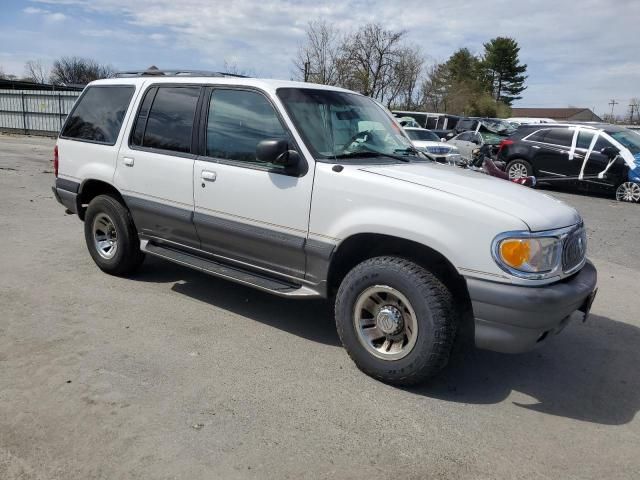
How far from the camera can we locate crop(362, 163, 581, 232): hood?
3385 millimetres

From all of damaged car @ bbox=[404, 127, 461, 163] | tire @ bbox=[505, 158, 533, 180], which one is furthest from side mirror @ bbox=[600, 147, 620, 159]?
damaged car @ bbox=[404, 127, 461, 163]

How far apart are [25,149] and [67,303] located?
17142 millimetres

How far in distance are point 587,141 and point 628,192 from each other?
1.52 metres

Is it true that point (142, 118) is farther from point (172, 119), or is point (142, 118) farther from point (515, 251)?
point (515, 251)

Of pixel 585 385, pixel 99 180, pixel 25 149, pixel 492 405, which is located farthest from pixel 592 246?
pixel 25 149

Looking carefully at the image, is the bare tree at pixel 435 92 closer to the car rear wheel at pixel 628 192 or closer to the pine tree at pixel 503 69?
the pine tree at pixel 503 69

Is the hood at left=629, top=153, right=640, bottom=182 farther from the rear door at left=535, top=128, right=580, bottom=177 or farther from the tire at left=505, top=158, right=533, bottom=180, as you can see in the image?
the tire at left=505, top=158, right=533, bottom=180

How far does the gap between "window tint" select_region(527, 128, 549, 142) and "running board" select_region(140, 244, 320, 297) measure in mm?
11736

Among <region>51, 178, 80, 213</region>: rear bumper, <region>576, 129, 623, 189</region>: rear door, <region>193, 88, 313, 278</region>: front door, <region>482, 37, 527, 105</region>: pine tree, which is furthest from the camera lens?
<region>482, 37, 527, 105</region>: pine tree

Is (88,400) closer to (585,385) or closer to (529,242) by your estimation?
(529,242)

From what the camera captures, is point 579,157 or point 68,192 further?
point 579,157

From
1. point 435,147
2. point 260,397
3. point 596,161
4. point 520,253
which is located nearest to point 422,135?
point 435,147

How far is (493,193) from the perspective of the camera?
11.9 ft

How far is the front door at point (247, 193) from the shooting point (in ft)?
13.3
